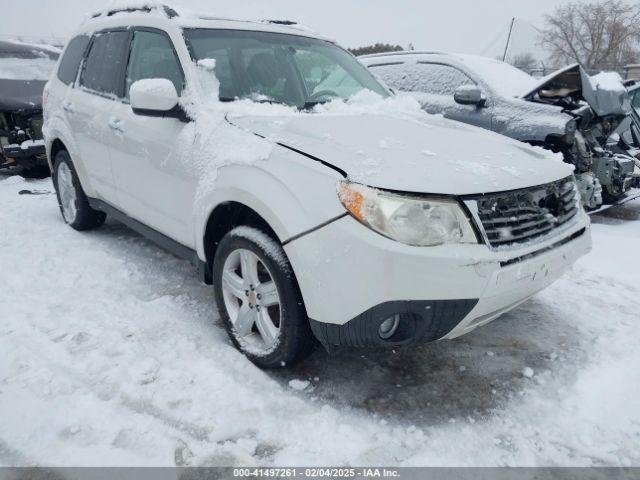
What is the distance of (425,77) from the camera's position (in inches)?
235

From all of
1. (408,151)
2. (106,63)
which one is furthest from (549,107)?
(106,63)

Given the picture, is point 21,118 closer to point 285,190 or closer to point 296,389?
point 285,190

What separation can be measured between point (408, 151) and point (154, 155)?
1.62 meters

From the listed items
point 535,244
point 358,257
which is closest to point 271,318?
point 358,257

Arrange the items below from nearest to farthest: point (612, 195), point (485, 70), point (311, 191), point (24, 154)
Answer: point (311, 191) → point (612, 195) → point (485, 70) → point (24, 154)

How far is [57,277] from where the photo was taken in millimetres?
3596

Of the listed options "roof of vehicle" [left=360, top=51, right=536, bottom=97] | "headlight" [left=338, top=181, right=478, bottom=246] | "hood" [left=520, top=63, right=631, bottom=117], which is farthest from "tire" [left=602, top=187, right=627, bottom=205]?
"headlight" [left=338, top=181, right=478, bottom=246]

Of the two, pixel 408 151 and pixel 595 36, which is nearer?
pixel 408 151

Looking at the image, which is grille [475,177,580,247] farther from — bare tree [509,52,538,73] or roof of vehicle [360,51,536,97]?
bare tree [509,52,538,73]

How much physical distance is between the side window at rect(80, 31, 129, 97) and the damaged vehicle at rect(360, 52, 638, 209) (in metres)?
3.12

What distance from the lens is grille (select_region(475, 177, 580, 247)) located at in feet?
6.72

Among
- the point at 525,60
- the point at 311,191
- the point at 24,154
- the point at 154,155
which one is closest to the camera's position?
the point at 311,191

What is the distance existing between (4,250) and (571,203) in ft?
14.2

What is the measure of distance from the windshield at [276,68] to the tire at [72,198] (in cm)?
211
